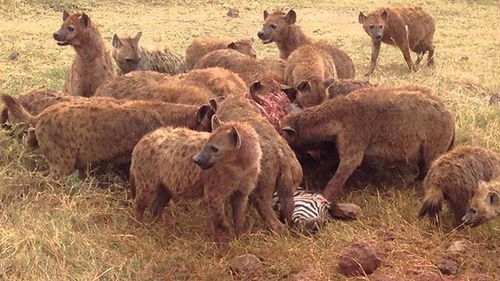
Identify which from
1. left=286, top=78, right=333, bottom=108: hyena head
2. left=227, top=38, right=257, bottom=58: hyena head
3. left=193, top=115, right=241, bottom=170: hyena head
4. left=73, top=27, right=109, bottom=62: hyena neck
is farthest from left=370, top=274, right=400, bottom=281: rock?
left=227, top=38, right=257, bottom=58: hyena head

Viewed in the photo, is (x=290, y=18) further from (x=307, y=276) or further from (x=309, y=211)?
(x=307, y=276)

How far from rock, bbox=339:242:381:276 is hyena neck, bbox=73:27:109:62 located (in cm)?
451

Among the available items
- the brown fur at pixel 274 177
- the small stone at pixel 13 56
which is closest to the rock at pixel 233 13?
the small stone at pixel 13 56

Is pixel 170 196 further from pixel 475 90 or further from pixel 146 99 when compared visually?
pixel 475 90

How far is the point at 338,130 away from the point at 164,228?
1.61 metres

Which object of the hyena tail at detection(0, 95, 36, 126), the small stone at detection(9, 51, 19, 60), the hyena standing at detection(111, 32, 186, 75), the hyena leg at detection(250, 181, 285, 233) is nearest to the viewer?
the hyena leg at detection(250, 181, 285, 233)

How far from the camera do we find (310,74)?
7.42m

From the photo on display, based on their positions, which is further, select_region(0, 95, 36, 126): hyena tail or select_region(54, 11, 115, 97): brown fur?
select_region(54, 11, 115, 97): brown fur

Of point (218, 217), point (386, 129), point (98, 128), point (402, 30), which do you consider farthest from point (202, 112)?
point (402, 30)

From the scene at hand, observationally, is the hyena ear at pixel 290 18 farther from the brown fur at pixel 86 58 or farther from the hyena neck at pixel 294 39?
the brown fur at pixel 86 58

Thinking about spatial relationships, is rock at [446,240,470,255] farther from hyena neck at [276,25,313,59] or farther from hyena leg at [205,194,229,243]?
hyena neck at [276,25,313,59]

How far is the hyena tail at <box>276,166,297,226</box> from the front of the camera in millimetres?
5402

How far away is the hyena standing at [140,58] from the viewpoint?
9.44m

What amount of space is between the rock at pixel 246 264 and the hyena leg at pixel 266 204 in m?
0.52
